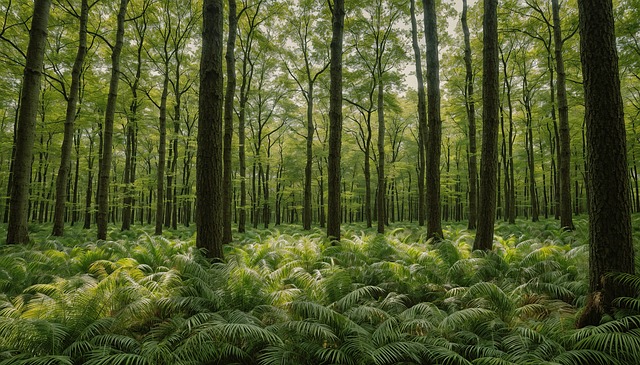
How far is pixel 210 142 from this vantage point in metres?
6.59

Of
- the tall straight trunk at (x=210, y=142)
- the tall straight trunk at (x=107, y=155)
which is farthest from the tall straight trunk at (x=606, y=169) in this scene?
the tall straight trunk at (x=107, y=155)

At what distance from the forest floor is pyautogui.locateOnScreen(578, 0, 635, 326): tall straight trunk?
0.70 feet

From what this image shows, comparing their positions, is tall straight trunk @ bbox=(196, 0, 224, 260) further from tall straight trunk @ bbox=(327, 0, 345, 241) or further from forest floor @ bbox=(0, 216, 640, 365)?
tall straight trunk @ bbox=(327, 0, 345, 241)

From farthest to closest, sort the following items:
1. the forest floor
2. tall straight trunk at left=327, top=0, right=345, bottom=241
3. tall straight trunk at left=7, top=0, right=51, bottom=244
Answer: tall straight trunk at left=327, top=0, right=345, bottom=241
tall straight trunk at left=7, top=0, right=51, bottom=244
the forest floor

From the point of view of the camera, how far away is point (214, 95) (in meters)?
6.62

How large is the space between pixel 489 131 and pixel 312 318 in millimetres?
6528

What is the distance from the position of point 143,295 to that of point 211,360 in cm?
171

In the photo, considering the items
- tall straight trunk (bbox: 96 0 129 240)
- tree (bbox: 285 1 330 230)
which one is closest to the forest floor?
tall straight trunk (bbox: 96 0 129 240)

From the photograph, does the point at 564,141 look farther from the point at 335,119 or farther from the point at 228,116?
the point at 228,116

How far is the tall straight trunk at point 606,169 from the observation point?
3826mm

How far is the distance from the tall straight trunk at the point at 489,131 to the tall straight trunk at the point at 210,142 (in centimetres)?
636

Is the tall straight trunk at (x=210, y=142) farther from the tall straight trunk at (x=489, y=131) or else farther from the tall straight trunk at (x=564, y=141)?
the tall straight trunk at (x=564, y=141)

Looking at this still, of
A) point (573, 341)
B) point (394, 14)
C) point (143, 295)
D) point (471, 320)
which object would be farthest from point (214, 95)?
point (394, 14)

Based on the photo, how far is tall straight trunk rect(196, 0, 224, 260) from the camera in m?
6.57
